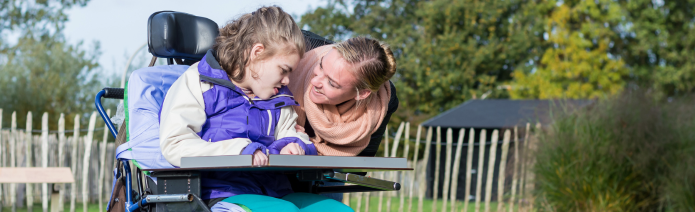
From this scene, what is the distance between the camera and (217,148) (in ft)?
6.31

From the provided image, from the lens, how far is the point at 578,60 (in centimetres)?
1984

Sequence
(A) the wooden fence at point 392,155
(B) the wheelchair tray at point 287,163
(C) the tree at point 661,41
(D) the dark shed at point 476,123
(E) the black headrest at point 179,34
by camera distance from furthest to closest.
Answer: (C) the tree at point 661,41
(D) the dark shed at point 476,123
(A) the wooden fence at point 392,155
(E) the black headrest at point 179,34
(B) the wheelchair tray at point 287,163

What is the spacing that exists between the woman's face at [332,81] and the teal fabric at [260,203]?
522 millimetres

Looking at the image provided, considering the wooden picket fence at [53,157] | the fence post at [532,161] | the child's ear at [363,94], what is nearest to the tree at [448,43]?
the wooden picket fence at [53,157]

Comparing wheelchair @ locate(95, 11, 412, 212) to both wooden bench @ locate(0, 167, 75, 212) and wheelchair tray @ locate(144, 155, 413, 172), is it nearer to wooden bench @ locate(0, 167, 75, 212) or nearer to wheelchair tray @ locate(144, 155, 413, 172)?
wheelchair tray @ locate(144, 155, 413, 172)

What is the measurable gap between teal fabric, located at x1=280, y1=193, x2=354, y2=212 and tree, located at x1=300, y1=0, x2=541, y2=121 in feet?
59.1

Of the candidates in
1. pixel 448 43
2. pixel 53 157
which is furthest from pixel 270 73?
pixel 448 43

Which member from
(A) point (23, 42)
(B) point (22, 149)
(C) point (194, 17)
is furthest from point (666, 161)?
(A) point (23, 42)

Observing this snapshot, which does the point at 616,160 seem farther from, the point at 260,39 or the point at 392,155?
the point at 260,39

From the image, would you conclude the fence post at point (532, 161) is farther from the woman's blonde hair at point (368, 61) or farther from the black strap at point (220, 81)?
the black strap at point (220, 81)

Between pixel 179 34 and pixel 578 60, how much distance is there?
19.2 metres

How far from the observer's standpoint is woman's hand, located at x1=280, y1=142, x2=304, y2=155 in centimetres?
200

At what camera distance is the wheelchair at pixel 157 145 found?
1.88m

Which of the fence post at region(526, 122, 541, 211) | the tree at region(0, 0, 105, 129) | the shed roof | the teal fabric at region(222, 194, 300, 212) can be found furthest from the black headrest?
the tree at region(0, 0, 105, 129)
